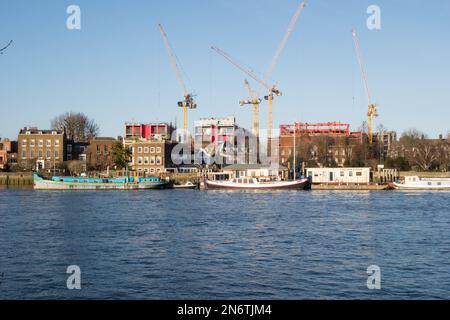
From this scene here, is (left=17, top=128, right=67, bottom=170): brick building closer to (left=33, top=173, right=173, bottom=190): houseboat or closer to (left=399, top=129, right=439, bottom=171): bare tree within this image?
(left=33, top=173, right=173, bottom=190): houseboat

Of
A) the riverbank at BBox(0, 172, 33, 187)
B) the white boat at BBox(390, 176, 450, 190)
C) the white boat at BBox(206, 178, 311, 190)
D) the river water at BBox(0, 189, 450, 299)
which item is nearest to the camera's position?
the river water at BBox(0, 189, 450, 299)

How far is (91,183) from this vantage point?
86.8 m

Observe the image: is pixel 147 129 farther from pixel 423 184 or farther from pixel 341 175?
pixel 423 184

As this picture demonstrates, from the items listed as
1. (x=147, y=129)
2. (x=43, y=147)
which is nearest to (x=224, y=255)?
(x=43, y=147)

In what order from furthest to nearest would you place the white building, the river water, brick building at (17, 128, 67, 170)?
brick building at (17, 128, 67, 170) → the white building → the river water

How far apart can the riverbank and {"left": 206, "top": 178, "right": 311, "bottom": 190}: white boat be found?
35873 millimetres

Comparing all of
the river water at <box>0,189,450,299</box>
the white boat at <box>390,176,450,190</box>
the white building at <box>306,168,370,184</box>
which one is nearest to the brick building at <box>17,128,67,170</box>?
the white building at <box>306,168,370,184</box>

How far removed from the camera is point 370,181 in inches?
3612

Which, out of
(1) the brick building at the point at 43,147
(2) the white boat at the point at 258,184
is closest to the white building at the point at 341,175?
(2) the white boat at the point at 258,184

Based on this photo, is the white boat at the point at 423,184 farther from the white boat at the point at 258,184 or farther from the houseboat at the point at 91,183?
the houseboat at the point at 91,183

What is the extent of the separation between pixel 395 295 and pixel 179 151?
97905 millimetres

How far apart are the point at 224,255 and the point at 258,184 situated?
59.6m

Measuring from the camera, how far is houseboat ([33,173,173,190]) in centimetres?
8612
